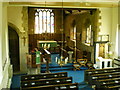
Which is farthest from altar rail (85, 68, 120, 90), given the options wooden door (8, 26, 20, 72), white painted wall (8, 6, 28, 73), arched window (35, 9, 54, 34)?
arched window (35, 9, 54, 34)

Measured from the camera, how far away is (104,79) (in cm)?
651

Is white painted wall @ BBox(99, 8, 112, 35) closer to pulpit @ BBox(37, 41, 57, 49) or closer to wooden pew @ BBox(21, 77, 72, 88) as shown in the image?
pulpit @ BBox(37, 41, 57, 49)

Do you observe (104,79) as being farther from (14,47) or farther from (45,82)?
(14,47)

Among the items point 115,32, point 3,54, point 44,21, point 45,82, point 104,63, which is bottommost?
point 45,82

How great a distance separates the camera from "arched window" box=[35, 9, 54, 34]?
49.8 feet

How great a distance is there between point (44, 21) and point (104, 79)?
9.91m

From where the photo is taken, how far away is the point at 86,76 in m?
7.49

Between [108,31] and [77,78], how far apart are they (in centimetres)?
352

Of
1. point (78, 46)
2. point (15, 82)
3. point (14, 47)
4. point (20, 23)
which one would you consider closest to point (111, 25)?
point (78, 46)

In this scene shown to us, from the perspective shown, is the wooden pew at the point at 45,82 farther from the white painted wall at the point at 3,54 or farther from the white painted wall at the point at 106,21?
the white painted wall at the point at 106,21

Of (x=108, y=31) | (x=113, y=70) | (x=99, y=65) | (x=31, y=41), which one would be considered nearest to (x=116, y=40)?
(x=108, y=31)

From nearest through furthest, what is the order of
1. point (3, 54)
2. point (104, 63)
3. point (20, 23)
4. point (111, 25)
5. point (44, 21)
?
1. point (3, 54)
2. point (20, 23)
3. point (104, 63)
4. point (111, 25)
5. point (44, 21)

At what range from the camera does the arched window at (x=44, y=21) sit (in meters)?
15.2

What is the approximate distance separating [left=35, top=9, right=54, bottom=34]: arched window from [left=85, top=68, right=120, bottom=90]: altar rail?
8.51 m
